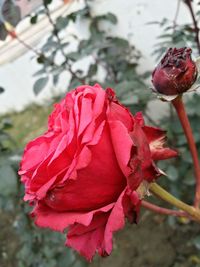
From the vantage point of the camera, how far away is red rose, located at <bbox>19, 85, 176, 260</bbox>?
47 cm

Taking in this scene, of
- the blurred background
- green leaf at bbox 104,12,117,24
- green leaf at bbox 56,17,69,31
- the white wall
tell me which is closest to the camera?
the blurred background

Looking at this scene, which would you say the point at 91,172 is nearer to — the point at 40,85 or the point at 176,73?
the point at 176,73

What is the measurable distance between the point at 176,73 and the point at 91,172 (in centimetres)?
16

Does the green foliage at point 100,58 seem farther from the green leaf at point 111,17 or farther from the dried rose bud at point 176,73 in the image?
the dried rose bud at point 176,73

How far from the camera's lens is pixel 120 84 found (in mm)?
1623

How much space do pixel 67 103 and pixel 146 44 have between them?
1.79 meters

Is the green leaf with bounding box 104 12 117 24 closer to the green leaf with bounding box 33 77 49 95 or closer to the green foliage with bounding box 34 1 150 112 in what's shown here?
the green foliage with bounding box 34 1 150 112

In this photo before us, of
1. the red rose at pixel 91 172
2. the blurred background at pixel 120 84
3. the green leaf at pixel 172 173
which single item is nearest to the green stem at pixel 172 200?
the red rose at pixel 91 172

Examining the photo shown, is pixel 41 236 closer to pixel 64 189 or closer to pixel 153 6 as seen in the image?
pixel 153 6

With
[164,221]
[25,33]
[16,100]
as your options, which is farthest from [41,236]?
[16,100]

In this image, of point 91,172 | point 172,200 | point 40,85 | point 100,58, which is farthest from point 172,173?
point 91,172

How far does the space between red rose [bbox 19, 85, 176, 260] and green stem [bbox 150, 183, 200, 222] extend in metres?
0.03

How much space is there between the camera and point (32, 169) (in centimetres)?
52

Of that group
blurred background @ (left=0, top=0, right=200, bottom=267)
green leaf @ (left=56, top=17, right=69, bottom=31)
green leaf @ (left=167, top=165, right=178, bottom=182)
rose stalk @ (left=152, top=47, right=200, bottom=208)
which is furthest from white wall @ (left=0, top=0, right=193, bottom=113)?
rose stalk @ (left=152, top=47, right=200, bottom=208)
